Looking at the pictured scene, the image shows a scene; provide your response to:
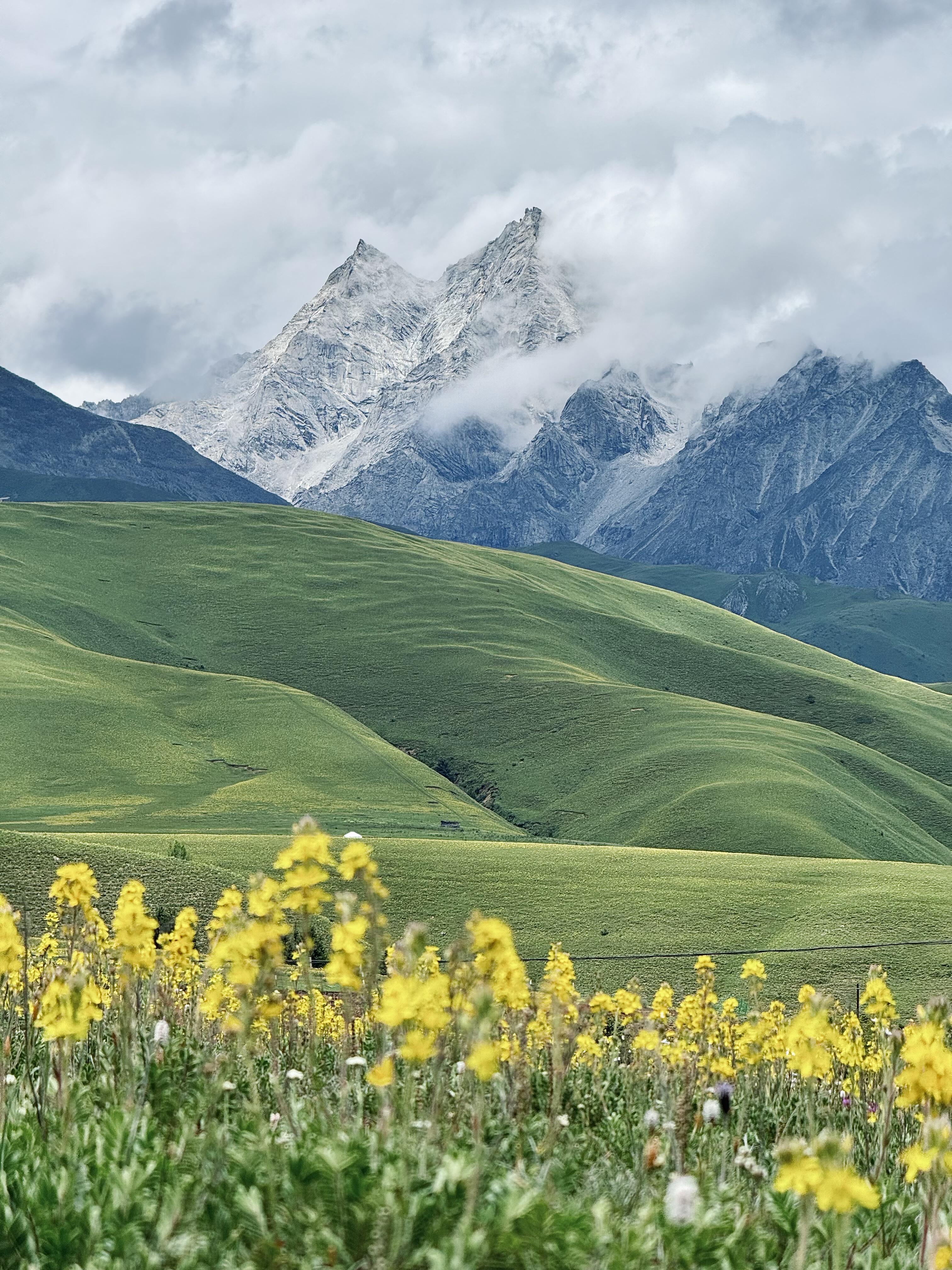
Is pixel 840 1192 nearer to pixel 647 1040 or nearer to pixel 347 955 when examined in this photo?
pixel 347 955

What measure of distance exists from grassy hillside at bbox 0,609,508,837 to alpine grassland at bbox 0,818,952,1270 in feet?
275

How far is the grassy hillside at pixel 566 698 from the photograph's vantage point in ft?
350

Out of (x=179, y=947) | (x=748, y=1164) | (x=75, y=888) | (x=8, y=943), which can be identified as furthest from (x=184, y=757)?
(x=748, y=1164)

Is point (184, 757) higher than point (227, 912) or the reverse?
the reverse

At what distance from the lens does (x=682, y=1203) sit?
4340 millimetres

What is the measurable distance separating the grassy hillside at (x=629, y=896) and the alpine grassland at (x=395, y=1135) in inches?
1253

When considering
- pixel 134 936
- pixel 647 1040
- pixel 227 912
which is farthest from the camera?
pixel 647 1040

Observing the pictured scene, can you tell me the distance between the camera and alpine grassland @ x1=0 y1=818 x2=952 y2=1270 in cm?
421

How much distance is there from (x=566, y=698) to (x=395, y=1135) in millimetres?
139397

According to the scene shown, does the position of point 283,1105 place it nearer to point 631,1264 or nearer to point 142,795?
point 631,1264

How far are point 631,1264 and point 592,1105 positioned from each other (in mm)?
4835

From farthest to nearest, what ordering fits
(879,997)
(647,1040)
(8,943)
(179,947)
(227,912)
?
(179,947) < (647,1040) < (879,997) < (227,912) < (8,943)

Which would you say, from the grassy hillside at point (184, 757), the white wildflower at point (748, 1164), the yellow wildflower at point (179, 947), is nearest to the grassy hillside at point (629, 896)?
the yellow wildflower at point (179, 947)

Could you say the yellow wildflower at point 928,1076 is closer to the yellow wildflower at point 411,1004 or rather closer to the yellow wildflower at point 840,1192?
the yellow wildflower at point 840,1192
